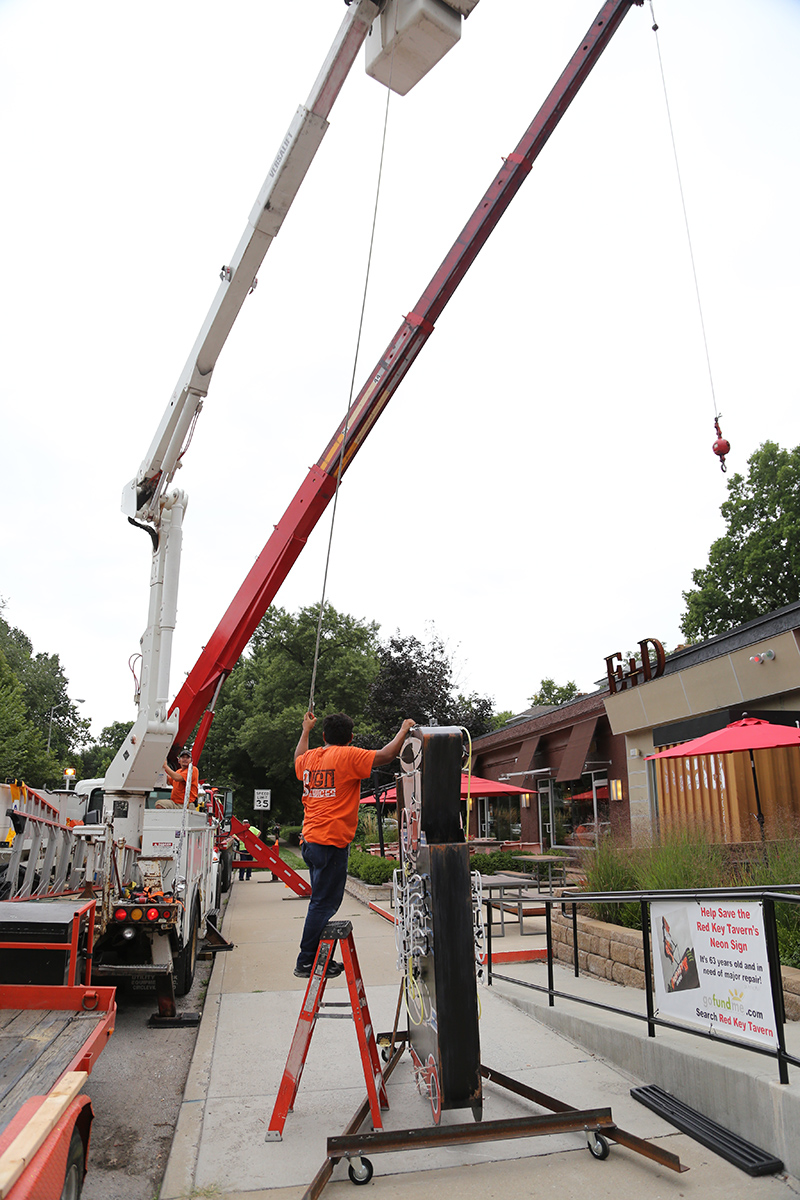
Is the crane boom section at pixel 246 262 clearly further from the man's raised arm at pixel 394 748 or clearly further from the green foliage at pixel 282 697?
the green foliage at pixel 282 697

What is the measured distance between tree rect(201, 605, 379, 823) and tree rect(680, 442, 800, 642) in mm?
18052

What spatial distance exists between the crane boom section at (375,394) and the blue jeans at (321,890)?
633 centimetres

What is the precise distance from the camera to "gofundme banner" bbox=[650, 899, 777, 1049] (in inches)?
157

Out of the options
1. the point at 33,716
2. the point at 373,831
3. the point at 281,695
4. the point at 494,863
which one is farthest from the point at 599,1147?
the point at 33,716

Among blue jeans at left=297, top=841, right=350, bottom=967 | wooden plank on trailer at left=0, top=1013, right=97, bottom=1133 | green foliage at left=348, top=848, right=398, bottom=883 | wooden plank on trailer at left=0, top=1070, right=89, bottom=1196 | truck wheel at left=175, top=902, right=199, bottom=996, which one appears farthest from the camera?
green foliage at left=348, top=848, right=398, bottom=883

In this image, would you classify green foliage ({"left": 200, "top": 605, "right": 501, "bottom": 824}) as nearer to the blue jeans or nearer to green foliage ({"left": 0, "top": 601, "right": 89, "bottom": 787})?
green foliage ({"left": 0, "top": 601, "right": 89, "bottom": 787})

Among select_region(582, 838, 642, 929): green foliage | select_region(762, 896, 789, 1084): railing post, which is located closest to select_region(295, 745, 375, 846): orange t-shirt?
select_region(762, 896, 789, 1084): railing post

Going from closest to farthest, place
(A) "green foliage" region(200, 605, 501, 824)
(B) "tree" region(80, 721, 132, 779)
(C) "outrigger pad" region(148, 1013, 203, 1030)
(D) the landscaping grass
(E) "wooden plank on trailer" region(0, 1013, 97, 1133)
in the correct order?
(E) "wooden plank on trailer" region(0, 1013, 97, 1133), (D) the landscaping grass, (C) "outrigger pad" region(148, 1013, 203, 1030), (A) "green foliage" region(200, 605, 501, 824), (B) "tree" region(80, 721, 132, 779)

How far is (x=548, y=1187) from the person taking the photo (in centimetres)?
364

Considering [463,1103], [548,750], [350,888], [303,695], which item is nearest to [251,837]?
[350,888]

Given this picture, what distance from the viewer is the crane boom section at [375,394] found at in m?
9.91

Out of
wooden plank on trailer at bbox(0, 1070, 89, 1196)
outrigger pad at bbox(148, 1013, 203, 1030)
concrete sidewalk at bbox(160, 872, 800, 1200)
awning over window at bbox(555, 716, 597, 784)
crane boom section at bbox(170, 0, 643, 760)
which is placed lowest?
outrigger pad at bbox(148, 1013, 203, 1030)

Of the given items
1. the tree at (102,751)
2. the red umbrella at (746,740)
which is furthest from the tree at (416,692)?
the tree at (102,751)

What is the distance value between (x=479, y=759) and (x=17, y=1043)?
95.7 feet
